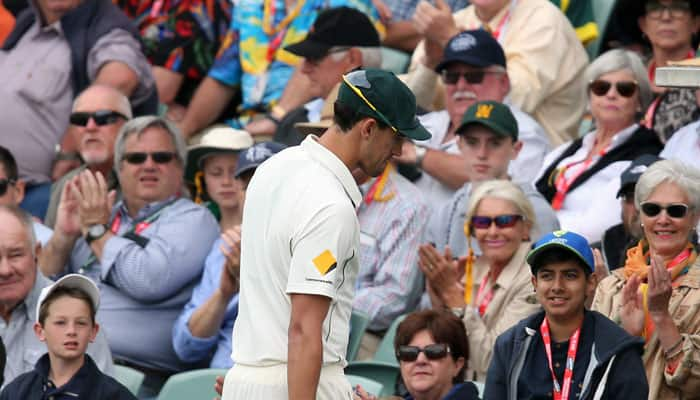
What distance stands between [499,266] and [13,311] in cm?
239

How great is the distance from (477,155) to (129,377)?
84.6 inches

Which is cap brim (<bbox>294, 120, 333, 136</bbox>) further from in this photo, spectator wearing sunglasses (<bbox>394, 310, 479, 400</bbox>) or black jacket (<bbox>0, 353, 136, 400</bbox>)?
black jacket (<bbox>0, 353, 136, 400</bbox>)

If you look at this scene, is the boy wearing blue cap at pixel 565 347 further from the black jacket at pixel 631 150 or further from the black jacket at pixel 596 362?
the black jacket at pixel 631 150

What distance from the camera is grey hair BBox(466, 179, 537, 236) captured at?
746 centimetres

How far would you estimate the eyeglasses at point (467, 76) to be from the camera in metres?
8.85

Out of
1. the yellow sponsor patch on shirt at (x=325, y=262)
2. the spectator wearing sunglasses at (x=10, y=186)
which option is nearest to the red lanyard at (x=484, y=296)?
the yellow sponsor patch on shirt at (x=325, y=262)

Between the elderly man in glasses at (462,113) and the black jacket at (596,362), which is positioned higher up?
the elderly man in glasses at (462,113)

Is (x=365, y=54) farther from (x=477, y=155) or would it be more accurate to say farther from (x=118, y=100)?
(x=118, y=100)

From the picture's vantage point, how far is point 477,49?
8758mm

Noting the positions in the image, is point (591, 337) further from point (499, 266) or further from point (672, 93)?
point (672, 93)

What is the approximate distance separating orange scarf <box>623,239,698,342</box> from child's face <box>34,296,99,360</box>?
7.83 feet

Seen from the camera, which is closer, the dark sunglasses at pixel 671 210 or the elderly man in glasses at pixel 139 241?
the dark sunglasses at pixel 671 210

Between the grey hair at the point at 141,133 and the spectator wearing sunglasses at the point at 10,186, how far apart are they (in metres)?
0.56

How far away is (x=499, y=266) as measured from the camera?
7414 millimetres
